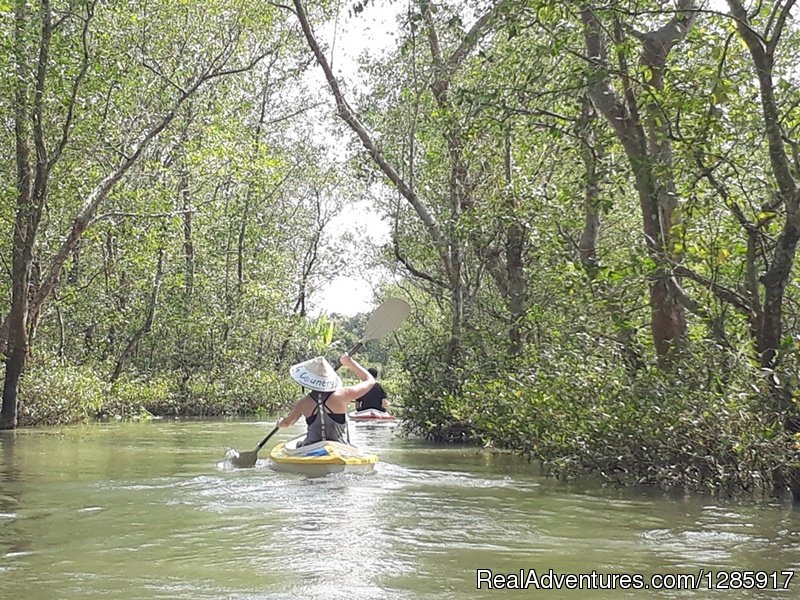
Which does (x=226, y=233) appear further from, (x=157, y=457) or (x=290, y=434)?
(x=157, y=457)

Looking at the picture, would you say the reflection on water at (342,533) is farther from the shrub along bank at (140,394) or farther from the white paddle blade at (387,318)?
the shrub along bank at (140,394)

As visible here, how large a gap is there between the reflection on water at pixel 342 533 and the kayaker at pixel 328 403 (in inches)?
24.4

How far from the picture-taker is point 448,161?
15984 mm

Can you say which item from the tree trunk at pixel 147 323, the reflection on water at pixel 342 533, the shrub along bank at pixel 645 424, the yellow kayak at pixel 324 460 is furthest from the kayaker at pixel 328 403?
the tree trunk at pixel 147 323

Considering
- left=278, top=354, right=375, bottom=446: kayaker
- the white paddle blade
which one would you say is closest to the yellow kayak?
left=278, top=354, right=375, bottom=446: kayaker

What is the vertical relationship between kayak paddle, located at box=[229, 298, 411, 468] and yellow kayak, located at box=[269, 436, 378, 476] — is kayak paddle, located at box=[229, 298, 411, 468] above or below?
above

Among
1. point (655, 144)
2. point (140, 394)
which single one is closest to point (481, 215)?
point (655, 144)

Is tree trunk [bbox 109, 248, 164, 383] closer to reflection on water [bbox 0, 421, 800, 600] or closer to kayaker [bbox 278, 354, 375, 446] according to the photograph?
reflection on water [bbox 0, 421, 800, 600]

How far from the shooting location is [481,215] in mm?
13078

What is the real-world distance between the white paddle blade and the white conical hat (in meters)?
1.89

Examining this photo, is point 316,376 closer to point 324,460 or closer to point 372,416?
point 324,460

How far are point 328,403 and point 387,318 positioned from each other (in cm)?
213

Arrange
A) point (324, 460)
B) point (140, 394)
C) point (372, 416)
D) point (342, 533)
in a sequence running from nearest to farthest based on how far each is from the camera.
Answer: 1. point (342, 533)
2. point (324, 460)
3. point (372, 416)
4. point (140, 394)

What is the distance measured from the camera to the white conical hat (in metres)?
9.32
